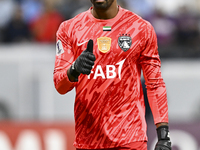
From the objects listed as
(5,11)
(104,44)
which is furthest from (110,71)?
(5,11)

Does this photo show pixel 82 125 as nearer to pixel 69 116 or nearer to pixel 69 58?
pixel 69 58

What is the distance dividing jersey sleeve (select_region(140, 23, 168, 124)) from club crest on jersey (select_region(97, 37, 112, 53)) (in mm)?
301

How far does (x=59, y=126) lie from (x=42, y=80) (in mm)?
1856

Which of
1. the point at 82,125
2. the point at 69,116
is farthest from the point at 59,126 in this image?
the point at 82,125

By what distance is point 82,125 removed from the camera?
167 inches

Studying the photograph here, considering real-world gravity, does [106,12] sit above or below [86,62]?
above

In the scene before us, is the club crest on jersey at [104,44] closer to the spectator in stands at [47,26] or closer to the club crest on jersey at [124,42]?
the club crest on jersey at [124,42]

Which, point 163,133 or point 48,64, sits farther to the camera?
point 48,64

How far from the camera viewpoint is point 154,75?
4199mm

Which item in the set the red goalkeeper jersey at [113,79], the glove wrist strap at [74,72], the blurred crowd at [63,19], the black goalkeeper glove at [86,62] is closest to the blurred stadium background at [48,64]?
the blurred crowd at [63,19]

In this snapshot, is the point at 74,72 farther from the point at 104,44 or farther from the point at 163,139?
the point at 163,139

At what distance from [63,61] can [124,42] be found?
530 mm

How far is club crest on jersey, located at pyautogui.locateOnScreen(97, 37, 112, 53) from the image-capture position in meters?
4.12

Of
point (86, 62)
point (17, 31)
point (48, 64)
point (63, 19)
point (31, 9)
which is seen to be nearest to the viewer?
point (86, 62)
